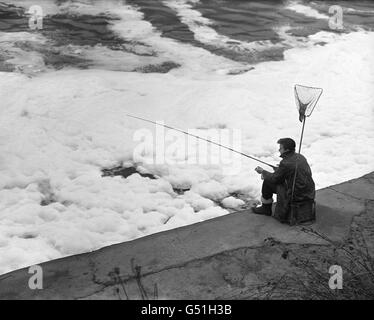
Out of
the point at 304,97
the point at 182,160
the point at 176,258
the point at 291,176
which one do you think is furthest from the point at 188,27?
the point at 176,258

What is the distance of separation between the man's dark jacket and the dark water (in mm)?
7434

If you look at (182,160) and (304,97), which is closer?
(304,97)

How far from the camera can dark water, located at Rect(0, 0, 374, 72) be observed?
43.0 ft

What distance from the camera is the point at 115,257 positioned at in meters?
5.12

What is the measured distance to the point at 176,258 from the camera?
5062 millimetres

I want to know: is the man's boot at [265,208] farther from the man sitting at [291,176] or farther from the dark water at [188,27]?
the dark water at [188,27]

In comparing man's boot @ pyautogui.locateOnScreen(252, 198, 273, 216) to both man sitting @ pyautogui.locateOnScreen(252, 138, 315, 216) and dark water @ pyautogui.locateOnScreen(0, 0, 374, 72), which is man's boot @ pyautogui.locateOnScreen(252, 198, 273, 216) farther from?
dark water @ pyautogui.locateOnScreen(0, 0, 374, 72)

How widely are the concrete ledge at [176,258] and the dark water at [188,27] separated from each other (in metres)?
7.40

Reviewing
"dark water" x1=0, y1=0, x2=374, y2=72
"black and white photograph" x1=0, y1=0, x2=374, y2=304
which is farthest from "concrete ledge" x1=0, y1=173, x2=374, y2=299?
"dark water" x1=0, y1=0, x2=374, y2=72

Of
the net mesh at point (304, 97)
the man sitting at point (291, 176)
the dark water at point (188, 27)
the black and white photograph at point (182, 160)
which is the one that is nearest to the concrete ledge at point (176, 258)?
the black and white photograph at point (182, 160)

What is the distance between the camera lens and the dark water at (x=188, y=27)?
1311cm

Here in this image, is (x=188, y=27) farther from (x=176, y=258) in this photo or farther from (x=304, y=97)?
(x=176, y=258)

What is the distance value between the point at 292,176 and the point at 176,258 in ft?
5.61

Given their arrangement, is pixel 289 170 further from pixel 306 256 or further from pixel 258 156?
pixel 258 156
